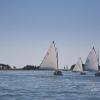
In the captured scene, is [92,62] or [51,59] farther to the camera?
[92,62]

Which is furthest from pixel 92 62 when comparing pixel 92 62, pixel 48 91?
pixel 48 91

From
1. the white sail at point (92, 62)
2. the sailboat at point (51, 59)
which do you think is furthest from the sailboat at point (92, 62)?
the sailboat at point (51, 59)

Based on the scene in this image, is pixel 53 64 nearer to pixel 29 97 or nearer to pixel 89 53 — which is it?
pixel 89 53

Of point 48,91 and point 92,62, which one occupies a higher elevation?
point 92,62

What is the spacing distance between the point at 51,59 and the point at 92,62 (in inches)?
887

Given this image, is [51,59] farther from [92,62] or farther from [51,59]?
[92,62]

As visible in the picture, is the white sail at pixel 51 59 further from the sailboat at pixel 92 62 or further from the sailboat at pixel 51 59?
the sailboat at pixel 92 62

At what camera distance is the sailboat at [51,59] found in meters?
144

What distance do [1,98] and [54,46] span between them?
8973 centimetres

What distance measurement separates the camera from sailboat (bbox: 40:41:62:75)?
5684 inches

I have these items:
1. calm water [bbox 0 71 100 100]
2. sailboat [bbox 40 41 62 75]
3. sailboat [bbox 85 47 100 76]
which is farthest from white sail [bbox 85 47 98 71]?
calm water [bbox 0 71 100 100]

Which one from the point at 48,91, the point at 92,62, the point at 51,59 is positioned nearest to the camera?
the point at 48,91

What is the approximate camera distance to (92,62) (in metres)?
162

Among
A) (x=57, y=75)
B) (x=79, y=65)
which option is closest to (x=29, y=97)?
(x=57, y=75)
